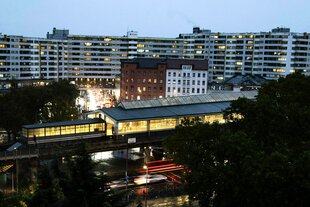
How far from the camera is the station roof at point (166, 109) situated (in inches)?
2107

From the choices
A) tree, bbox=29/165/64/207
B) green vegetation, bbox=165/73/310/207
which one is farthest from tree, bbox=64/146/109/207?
green vegetation, bbox=165/73/310/207

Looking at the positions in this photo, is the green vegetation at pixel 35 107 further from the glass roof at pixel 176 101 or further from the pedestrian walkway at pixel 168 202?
the pedestrian walkway at pixel 168 202

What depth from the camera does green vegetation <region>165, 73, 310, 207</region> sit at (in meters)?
22.5

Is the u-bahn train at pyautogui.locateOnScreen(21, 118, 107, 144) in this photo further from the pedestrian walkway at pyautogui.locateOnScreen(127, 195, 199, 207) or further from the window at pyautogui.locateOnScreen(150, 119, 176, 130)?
the pedestrian walkway at pyautogui.locateOnScreen(127, 195, 199, 207)

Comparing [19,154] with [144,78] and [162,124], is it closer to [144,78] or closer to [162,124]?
[162,124]

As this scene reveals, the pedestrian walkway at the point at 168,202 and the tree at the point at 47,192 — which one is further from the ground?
the tree at the point at 47,192

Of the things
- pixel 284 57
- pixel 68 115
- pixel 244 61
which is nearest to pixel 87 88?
pixel 244 61

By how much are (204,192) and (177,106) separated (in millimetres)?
35020

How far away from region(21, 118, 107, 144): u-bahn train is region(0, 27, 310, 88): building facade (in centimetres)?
7837

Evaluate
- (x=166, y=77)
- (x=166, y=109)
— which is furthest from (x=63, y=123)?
(x=166, y=77)

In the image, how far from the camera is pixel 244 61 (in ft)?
450

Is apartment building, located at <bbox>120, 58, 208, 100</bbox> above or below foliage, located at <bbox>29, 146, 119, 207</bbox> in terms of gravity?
above

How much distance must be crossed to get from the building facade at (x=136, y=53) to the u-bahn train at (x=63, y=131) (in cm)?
7837

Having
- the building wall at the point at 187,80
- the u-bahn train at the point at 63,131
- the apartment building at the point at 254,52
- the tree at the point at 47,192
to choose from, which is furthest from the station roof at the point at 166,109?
the apartment building at the point at 254,52
